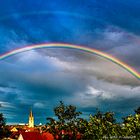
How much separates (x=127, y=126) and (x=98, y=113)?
129 feet

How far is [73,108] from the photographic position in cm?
12888

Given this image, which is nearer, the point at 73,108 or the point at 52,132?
the point at 52,132

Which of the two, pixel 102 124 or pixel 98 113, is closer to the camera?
pixel 102 124

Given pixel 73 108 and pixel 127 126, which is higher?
pixel 73 108

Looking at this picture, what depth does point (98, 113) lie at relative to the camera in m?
138

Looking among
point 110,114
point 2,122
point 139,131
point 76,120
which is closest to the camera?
point 139,131

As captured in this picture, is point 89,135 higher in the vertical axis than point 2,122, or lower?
lower

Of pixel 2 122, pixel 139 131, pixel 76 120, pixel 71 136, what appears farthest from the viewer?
pixel 2 122

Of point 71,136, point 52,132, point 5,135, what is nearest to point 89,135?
point 71,136

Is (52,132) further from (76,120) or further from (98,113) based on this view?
(98,113)

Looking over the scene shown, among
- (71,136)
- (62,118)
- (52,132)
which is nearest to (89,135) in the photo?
(71,136)

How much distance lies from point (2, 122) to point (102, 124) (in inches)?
2037

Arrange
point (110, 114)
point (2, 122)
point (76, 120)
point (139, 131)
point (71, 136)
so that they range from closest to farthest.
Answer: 1. point (139, 131)
2. point (71, 136)
3. point (76, 120)
4. point (110, 114)
5. point (2, 122)

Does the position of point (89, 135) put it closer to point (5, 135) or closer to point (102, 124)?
point (102, 124)
